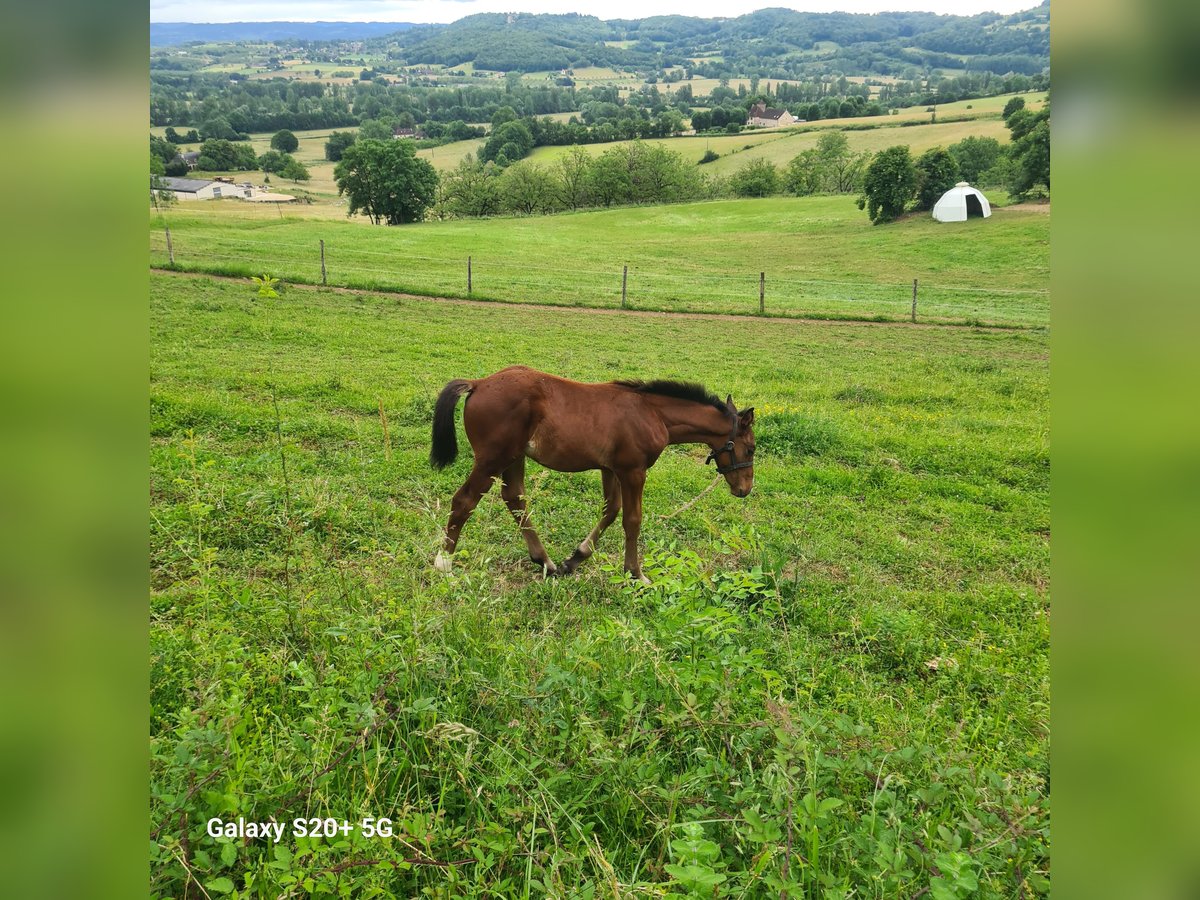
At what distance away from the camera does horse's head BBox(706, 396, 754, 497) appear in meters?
6.92

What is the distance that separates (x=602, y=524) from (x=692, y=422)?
4.11ft

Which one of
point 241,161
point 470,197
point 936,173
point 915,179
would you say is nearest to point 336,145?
point 241,161

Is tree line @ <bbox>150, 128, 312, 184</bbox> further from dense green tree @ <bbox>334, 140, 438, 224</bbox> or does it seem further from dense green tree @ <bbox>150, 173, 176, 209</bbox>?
dense green tree @ <bbox>150, 173, 176, 209</bbox>

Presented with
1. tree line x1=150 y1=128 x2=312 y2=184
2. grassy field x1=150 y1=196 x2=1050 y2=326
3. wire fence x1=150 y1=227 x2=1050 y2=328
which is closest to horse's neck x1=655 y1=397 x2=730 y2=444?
grassy field x1=150 y1=196 x2=1050 y2=326

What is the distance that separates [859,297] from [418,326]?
1817cm

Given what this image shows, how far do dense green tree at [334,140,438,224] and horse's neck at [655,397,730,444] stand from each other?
66968 mm

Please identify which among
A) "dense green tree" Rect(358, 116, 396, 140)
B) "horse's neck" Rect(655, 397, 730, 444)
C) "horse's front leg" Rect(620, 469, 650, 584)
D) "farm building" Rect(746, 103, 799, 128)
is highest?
"farm building" Rect(746, 103, 799, 128)

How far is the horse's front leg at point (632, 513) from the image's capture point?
21.5 feet

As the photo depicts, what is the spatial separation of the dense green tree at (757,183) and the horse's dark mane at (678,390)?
244 ft

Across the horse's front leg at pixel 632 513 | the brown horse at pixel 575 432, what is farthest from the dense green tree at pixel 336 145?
the horse's front leg at pixel 632 513

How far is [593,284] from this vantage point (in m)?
27.6

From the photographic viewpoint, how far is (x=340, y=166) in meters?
67.2
